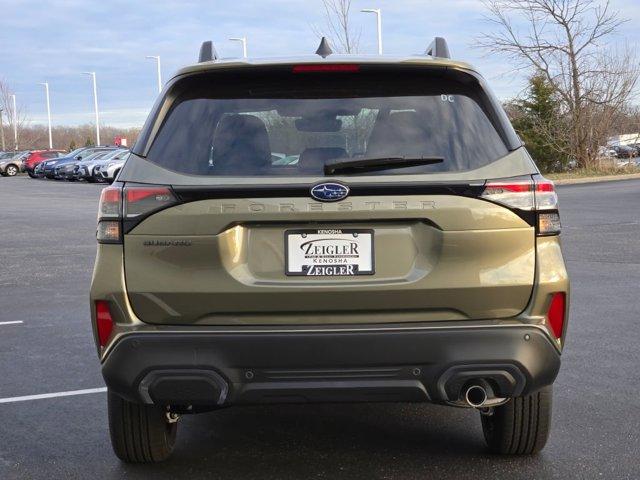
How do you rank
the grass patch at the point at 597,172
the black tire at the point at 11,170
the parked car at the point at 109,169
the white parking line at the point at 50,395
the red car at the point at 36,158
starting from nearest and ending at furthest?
the white parking line at the point at 50,395 < the grass patch at the point at 597,172 < the parked car at the point at 109,169 < the red car at the point at 36,158 < the black tire at the point at 11,170

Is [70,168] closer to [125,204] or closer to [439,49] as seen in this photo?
[439,49]

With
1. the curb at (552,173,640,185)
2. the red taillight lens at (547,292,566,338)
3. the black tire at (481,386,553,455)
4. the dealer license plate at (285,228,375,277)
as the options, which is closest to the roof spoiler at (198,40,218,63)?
the dealer license plate at (285,228,375,277)

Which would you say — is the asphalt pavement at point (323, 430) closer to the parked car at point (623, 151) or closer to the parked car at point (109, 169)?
the parked car at point (623, 151)

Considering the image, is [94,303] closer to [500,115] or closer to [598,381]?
[500,115]

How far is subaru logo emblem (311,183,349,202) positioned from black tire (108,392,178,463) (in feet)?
4.23

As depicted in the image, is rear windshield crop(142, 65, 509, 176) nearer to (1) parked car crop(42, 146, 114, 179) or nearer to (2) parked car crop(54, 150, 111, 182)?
(2) parked car crop(54, 150, 111, 182)

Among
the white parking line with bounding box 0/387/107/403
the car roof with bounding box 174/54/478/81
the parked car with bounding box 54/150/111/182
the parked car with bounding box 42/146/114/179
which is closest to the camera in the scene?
the car roof with bounding box 174/54/478/81

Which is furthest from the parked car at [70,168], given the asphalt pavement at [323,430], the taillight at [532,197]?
the taillight at [532,197]

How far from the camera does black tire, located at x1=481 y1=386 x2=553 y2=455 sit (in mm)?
4113

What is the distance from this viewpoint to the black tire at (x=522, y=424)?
4.11 meters

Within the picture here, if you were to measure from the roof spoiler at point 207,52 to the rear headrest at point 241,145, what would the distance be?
0.64 m

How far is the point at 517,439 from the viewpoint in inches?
166

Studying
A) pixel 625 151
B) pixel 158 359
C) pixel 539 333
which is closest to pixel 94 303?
pixel 158 359

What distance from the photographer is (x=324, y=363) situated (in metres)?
3.52
